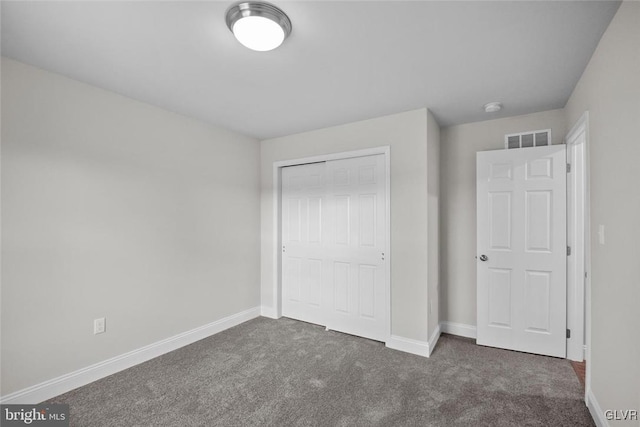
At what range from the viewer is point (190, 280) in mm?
3229

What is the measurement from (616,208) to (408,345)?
2.02m

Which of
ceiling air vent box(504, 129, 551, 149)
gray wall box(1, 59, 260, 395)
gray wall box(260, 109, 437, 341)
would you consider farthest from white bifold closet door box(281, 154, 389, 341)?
ceiling air vent box(504, 129, 551, 149)

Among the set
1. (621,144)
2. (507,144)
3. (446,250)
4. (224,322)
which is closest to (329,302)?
(224,322)

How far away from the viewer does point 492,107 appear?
285cm

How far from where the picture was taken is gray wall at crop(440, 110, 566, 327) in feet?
11.0

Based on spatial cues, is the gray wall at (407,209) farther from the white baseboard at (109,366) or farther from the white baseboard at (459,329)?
the white baseboard at (109,366)

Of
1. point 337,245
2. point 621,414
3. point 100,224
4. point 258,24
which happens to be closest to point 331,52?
point 258,24

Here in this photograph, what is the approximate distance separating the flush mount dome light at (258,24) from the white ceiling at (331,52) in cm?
6

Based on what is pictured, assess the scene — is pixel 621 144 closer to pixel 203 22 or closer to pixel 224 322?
pixel 203 22

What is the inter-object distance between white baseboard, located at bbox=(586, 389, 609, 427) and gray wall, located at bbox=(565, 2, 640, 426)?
2.1 inches

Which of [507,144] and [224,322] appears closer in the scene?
[507,144]

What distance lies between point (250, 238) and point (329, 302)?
1.31 meters

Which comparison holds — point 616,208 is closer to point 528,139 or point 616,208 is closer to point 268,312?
point 528,139

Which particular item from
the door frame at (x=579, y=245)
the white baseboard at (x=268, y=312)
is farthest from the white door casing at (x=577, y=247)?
the white baseboard at (x=268, y=312)
